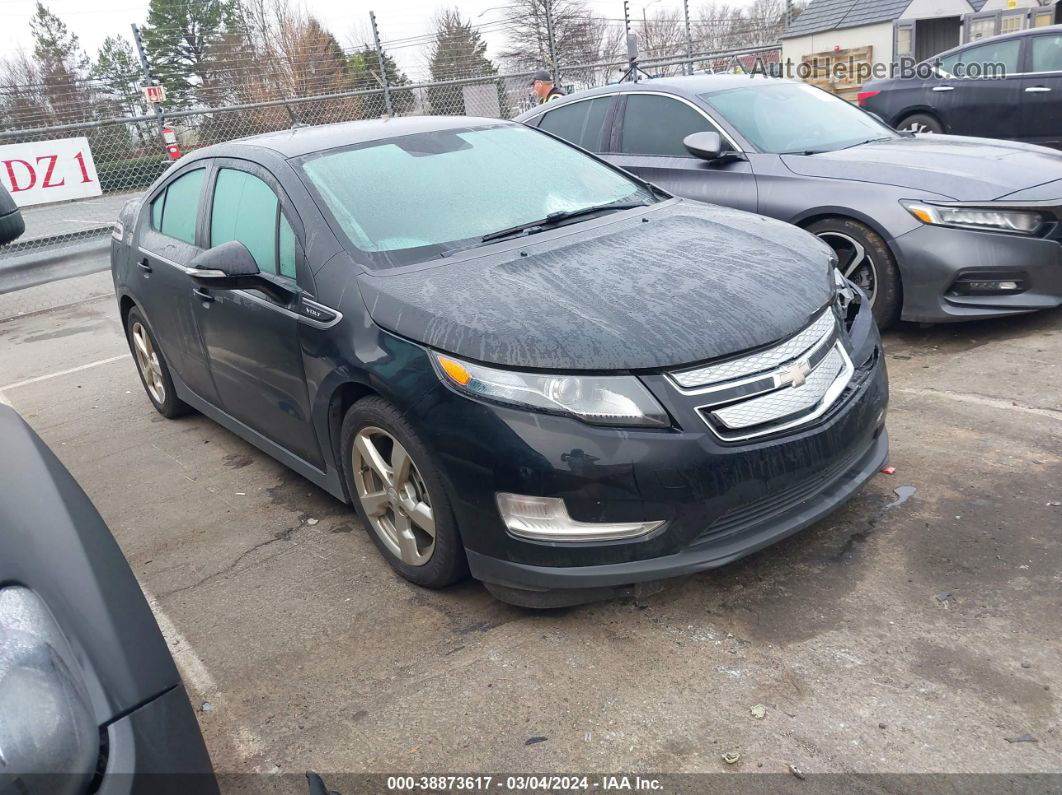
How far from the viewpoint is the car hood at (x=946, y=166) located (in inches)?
193

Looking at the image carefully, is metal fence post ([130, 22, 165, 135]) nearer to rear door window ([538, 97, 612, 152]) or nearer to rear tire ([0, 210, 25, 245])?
rear door window ([538, 97, 612, 152])

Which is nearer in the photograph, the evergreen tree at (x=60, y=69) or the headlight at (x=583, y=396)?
the headlight at (x=583, y=396)

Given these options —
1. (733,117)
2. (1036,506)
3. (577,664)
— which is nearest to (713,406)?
(577,664)

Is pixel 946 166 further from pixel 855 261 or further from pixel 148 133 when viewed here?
pixel 148 133

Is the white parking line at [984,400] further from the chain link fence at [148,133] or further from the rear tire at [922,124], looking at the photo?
the chain link fence at [148,133]

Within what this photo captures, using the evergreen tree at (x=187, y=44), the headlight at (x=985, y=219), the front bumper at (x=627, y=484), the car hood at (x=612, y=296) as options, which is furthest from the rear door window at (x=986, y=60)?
the evergreen tree at (x=187, y=44)

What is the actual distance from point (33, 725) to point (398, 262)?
7.02 feet

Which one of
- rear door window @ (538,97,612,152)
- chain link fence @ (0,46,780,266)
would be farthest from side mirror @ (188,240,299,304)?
chain link fence @ (0,46,780,266)

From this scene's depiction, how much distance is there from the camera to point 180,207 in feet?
14.7

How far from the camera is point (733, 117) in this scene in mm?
5855

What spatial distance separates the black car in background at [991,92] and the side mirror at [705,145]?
548 centimetres

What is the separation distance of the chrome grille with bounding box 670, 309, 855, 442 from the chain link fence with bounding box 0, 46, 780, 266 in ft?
28.7

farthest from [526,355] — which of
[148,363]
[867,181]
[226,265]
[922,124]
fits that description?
[922,124]

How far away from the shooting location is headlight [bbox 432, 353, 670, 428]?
255cm
